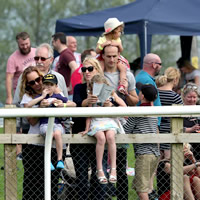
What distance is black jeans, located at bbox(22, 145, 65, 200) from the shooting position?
5.49 m

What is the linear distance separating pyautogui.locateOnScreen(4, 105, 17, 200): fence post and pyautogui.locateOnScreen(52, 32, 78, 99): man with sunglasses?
288 cm

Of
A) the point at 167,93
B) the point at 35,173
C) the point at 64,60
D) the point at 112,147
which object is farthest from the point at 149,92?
the point at 64,60

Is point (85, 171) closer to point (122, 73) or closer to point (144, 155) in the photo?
point (144, 155)

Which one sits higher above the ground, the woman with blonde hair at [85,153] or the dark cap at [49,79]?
the dark cap at [49,79]

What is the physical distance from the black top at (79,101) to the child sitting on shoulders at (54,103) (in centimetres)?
19

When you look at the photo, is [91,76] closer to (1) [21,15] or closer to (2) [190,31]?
(2) [190,31]

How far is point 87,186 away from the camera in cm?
556

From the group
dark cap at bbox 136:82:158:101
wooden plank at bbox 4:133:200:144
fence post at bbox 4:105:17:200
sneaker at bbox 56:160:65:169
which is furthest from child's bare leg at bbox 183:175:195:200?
fence post at bbox 4:105:17:200

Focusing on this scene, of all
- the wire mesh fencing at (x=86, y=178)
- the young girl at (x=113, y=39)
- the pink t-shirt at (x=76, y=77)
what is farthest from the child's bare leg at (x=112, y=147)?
the pink t-shirt at (x=76, y=77)

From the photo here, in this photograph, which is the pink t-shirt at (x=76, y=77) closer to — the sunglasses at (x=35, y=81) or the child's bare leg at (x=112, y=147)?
the sunglasses at (x=35, y=81)

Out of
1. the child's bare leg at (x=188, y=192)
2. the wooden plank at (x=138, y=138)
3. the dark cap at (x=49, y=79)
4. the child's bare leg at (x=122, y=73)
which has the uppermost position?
the child's bare leg at (x=122, y=73)

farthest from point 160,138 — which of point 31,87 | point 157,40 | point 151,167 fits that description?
point 157,40

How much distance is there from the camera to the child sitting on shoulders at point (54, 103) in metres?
5.29

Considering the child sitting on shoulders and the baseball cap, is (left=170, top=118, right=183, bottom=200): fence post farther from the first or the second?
the baseball cap
